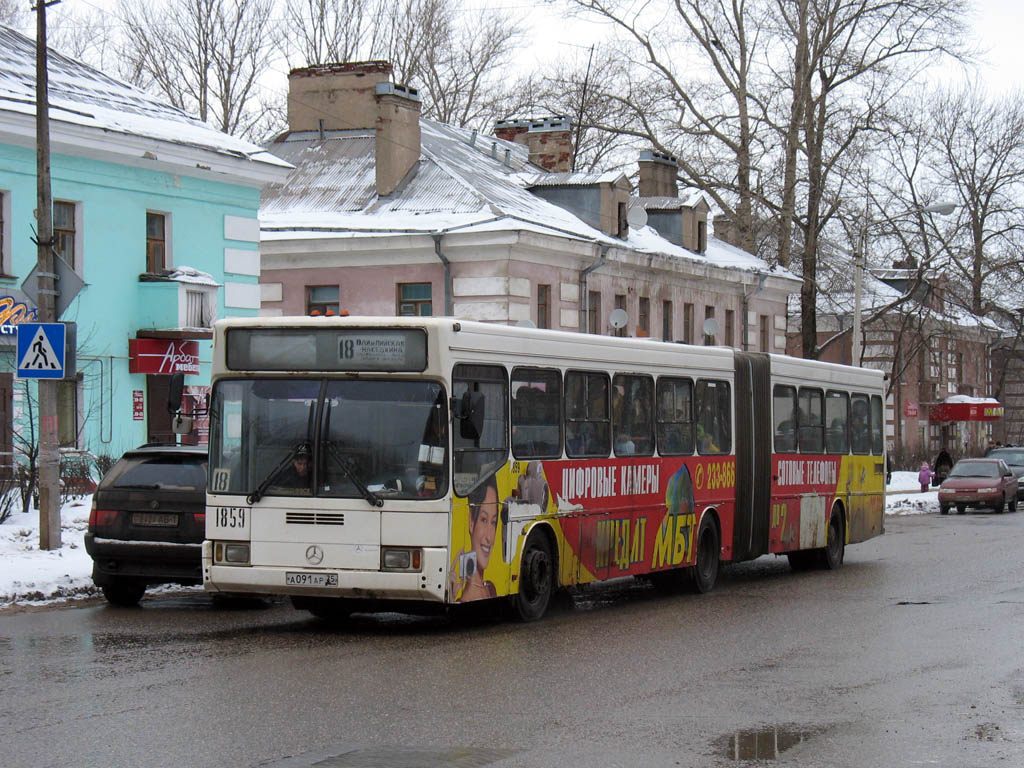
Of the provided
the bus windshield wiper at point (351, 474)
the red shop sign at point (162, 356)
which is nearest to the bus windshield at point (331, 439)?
the bus windshield wiper at point (351, 474)

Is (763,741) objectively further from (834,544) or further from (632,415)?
(834,544)

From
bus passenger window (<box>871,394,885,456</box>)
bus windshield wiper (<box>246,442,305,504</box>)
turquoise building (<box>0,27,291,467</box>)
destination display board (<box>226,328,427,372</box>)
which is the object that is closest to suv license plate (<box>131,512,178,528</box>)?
bus windshield wiper (<box>246,442,305,504</box>)

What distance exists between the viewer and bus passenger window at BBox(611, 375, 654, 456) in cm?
1566

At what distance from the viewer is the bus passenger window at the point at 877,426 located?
23062 millimetres

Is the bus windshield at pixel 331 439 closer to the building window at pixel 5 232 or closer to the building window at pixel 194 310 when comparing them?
the building window at pixel 5 232

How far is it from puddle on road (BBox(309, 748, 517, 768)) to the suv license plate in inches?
284

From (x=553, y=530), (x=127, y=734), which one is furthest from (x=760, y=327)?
(x=127, y=734)

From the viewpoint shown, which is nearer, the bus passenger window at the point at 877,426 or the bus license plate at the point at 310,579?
the bus license plate at the point at 310,579

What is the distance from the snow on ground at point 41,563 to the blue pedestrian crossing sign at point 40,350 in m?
1.99

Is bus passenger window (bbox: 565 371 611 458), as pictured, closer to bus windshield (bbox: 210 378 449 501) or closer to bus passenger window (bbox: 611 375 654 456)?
bus passenger window (bbox: 611 375 654 456)

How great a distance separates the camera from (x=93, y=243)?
27.4 m

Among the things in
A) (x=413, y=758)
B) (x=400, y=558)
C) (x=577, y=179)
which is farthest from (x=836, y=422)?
(x=577, y=179)

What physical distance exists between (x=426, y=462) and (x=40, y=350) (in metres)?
6.30

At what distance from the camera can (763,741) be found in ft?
27.8
